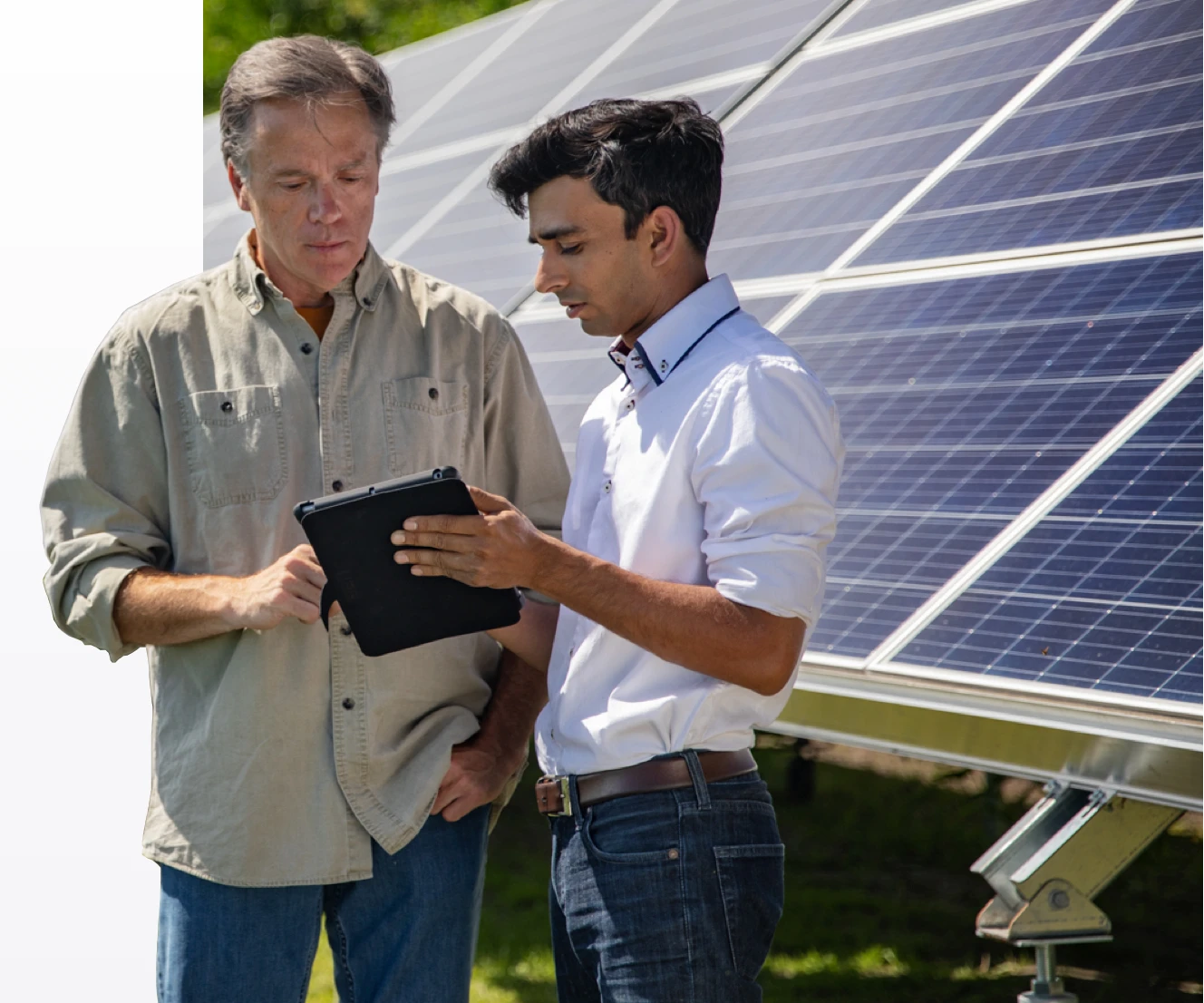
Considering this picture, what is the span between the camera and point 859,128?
4.73 m

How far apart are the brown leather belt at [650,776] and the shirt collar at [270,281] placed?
951 millimetres

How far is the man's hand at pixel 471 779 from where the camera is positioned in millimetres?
2584

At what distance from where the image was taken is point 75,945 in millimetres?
5203

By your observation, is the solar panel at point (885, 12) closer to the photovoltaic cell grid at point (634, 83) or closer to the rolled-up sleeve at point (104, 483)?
the photovoltaic cell grid at point (634, 83)

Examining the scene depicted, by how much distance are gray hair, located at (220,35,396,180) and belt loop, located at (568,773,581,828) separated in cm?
115

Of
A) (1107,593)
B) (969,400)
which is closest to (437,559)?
(1107,593)

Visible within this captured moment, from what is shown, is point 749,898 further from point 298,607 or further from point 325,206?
point 325,206

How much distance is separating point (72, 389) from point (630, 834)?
12.7 feet

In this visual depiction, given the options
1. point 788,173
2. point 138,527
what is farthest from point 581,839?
point 788,173

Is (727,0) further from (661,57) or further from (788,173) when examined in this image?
(788,173)

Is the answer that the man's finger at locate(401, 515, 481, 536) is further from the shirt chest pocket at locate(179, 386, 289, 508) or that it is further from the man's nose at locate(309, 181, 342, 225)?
the man's nose at locate(309, 181, 342, 225)

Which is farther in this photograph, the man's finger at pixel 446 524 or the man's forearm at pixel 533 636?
the man's forearm at pixel 533 636

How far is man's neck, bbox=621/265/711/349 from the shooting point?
2.45 m

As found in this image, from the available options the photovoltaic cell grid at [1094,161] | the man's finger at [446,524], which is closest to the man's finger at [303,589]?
the man's finger at [446,524]
